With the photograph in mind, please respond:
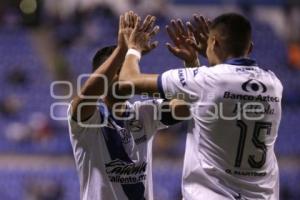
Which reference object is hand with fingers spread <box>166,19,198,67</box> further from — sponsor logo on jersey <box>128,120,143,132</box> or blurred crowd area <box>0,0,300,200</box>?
blurred crowd area <box>0,0,300,200</box>

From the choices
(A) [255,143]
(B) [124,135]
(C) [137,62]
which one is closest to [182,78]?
(C) [137,62]

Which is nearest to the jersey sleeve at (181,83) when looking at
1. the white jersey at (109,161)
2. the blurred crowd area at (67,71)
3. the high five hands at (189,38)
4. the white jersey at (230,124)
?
the white jersey at (230,124)

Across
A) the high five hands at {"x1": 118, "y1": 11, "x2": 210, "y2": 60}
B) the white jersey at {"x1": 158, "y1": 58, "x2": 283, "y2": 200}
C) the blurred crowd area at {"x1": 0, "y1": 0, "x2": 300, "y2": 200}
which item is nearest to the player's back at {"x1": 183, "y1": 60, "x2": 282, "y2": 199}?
the white jersey at {"x1": 158, "y1": 58, "x2": 283, "y2": 200}

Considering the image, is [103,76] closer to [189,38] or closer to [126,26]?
[126,26]

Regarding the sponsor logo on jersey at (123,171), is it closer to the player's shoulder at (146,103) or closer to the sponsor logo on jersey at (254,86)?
the player's shoulder at (146,103)

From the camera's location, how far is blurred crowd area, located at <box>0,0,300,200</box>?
11562 millimetres

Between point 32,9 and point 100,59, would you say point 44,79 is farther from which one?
point 100,59

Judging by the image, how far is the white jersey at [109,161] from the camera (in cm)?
369

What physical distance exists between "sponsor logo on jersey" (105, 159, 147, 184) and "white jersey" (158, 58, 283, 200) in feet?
1.74

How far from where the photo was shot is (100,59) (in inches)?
148

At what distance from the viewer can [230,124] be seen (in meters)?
3.18

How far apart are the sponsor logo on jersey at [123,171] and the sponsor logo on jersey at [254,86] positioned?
33.8 inches

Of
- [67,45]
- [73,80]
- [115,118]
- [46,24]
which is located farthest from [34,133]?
[115,118]

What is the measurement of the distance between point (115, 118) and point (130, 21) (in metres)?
0.61
